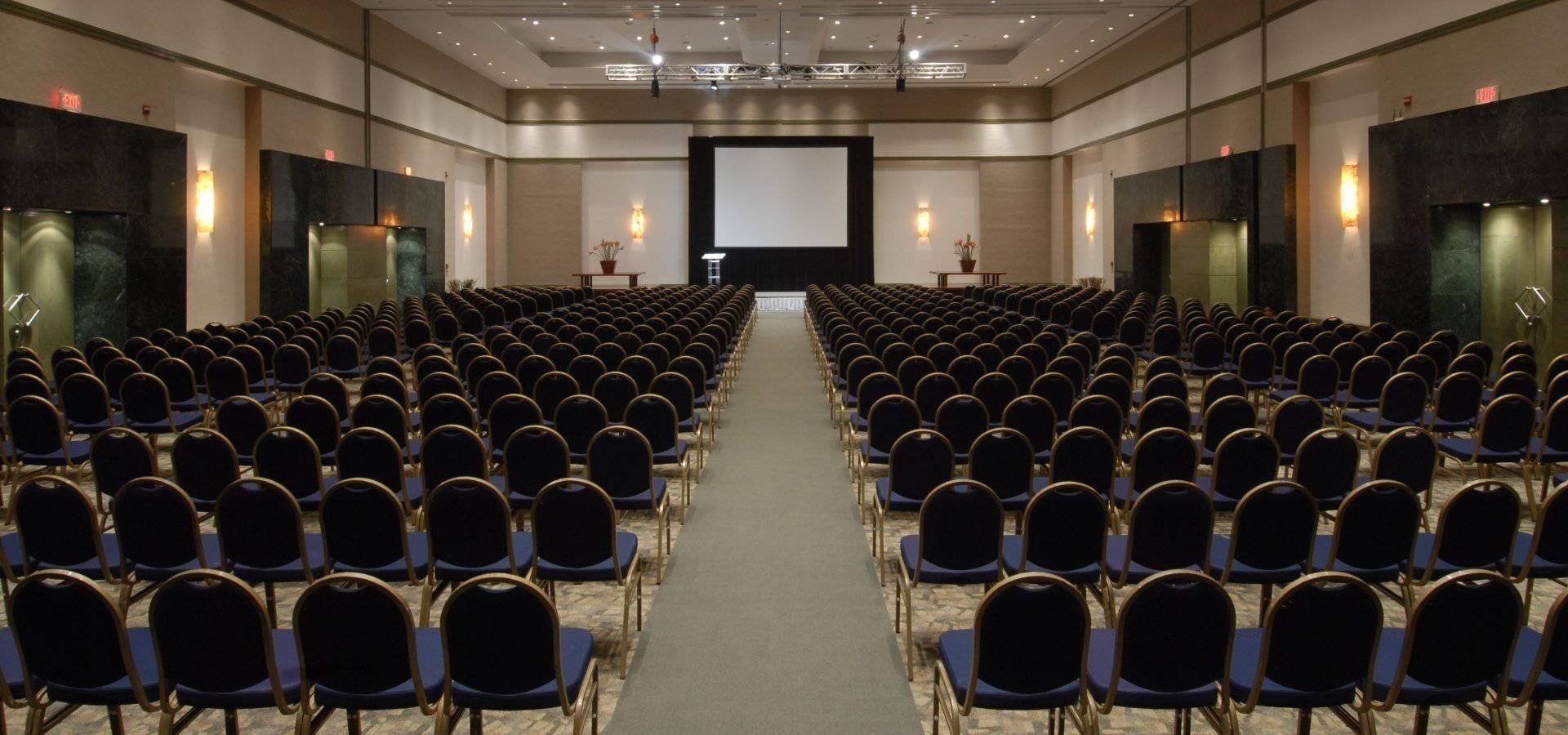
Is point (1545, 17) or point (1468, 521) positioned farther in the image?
point (1545, 17)

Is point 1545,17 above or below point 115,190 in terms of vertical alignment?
above

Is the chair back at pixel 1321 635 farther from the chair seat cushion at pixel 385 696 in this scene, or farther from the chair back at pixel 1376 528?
the chair seat cushion at pixel 385 696

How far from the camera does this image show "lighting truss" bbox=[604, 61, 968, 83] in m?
25.2

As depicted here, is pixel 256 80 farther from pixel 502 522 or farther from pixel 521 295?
pixel 502 522

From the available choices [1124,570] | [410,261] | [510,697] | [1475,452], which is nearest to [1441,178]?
[1475,452]

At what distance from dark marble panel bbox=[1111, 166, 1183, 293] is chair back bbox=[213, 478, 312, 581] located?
67.3 ft

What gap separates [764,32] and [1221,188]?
9379 millimetres

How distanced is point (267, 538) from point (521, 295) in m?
15.5

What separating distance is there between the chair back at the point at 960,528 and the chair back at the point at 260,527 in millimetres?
2561

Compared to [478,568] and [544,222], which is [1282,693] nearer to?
[478,568]

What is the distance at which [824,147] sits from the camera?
3206cm

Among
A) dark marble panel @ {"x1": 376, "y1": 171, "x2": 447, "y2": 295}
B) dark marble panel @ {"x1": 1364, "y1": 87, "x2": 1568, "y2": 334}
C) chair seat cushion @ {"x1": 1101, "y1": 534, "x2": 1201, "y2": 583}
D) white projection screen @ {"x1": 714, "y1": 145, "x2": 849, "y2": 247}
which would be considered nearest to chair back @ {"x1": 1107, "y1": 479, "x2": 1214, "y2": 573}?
Result: chair seat cushion @ {"x1": 1101, "y1": 534, "x2": 1201, "y2": 583}

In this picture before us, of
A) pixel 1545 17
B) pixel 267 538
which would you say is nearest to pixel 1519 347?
pixel 1545 17

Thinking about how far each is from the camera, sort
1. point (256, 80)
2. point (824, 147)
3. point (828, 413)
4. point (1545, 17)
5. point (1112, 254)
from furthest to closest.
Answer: point (824, 147), point (1112, 254), point (256, 80), point (1545, 17), point (828, 413)
